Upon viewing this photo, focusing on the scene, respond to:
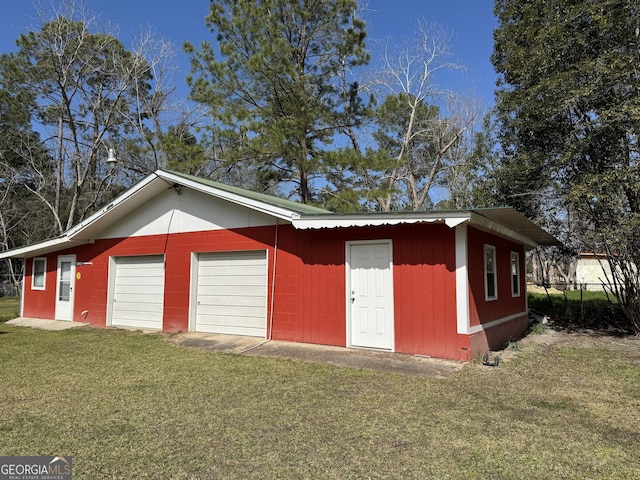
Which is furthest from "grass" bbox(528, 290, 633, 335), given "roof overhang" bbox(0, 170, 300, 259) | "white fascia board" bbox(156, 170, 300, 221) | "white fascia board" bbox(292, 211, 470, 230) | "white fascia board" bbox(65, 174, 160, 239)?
"white fascia board" bbox(65, 174, 160, 239)

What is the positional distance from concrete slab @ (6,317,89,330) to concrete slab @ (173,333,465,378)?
429 centimetres

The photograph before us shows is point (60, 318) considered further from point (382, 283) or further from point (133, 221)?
point (382, 283)

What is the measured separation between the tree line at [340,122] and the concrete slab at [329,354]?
19.2 ft

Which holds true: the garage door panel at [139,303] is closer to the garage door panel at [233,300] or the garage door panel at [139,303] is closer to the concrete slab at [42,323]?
the concrete slab at [42,323]

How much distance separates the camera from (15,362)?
273 inches

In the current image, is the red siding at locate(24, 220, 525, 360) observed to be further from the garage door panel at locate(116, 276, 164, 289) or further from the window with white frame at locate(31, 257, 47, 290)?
the window with white frame at locate(31, 257, 47, 290)

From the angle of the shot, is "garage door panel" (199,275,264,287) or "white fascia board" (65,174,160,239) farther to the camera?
"white fascia board" (65,174,160,239)

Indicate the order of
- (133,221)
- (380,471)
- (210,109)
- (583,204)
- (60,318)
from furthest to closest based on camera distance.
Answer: (210,109), (60,318), (133,221), (583,204), (380,471)

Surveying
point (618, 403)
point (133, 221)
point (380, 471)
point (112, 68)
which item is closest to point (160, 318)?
point (133, 221)

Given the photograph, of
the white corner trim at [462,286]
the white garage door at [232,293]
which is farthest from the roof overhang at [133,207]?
the white corner trim at [462,286]

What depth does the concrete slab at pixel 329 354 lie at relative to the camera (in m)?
6.32

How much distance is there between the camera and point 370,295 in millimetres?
7766

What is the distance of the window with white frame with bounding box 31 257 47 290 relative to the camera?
43.3ft

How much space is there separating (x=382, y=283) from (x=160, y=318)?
611 cm
